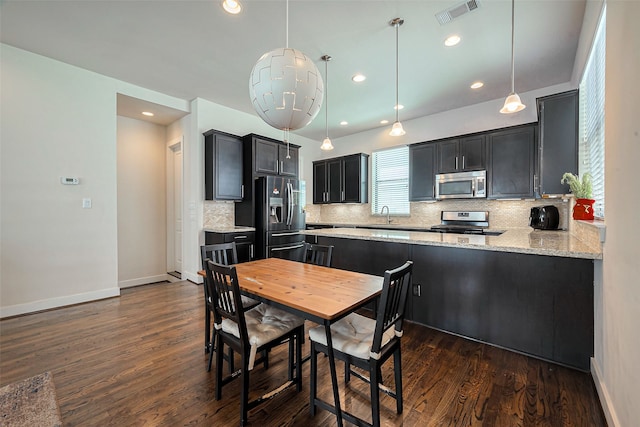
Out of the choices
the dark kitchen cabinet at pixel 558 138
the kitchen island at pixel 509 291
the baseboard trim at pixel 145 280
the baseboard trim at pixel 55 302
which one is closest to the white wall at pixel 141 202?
the baseboard trim at pixel 145 280

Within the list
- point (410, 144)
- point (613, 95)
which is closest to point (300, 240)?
point (410, 144)

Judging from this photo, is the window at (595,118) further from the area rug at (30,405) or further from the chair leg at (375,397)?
the area rug at (30,405)

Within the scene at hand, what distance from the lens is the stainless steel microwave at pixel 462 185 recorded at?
4.18 metres

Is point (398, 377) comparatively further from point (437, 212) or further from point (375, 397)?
point (437, 212)

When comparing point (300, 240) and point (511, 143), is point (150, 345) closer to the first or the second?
point (300, 240)

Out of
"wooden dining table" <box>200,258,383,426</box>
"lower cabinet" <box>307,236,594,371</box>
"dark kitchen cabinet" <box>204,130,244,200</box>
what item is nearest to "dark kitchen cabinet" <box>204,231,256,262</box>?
"dark kitchen cabinet" <box>204,130,244,200</box>

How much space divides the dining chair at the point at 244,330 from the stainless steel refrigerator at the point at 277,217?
2.57 meters

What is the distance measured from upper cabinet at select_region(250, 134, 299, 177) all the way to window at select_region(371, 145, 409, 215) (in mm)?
1894

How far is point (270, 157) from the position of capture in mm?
4793

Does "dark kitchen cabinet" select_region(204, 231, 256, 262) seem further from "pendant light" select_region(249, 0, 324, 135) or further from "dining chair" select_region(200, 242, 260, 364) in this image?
"pendant light" select_region(249, 0, 324, 135)

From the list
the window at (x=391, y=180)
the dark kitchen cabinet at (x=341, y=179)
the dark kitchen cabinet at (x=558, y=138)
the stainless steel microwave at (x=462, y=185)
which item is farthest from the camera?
the dark kitchen cabinet at (x=341, y=179)

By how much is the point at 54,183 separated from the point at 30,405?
347 cm

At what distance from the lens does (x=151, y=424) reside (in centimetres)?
151

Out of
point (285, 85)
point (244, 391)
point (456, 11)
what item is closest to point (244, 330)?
point (244, 391)
